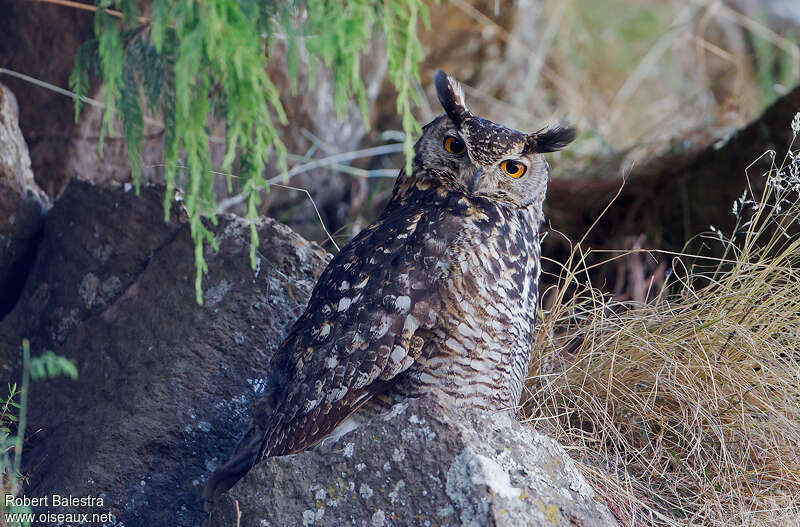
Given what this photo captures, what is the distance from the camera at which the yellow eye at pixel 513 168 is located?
269 cm

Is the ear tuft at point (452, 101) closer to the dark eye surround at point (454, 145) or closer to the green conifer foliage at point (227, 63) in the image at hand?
the dark eye surround at point (454, 145)

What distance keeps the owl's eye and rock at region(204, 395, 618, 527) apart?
101 centimetres

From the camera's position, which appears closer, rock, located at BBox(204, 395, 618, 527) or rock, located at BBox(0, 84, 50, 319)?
rock, located at BBox(204, 395, 618, 527)

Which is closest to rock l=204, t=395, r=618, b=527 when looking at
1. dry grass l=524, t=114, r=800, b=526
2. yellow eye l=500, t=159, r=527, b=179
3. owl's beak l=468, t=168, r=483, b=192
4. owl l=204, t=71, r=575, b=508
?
owl l=204, t=71, r=575, b=508

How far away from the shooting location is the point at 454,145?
2736 millimetres

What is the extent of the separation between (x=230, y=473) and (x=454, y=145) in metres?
1.35

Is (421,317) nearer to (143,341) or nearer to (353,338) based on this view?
(353,338)

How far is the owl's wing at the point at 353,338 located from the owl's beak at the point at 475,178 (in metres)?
0.14

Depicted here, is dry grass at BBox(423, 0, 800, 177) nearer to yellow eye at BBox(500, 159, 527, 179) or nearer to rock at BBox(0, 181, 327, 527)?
yellow eye at BBox(500, 159, 527, 179)

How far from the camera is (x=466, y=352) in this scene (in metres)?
2.39

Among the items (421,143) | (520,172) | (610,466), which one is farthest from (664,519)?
(421,143)

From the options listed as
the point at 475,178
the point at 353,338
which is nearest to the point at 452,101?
the point at 475,178

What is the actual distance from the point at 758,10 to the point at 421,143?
23.6 ft

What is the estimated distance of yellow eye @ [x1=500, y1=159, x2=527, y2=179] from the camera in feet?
8.81
